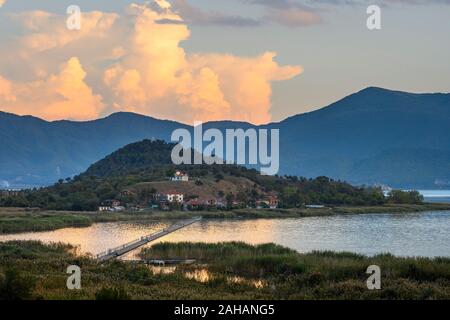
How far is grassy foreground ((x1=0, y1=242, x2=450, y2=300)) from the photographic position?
33844 millimetres

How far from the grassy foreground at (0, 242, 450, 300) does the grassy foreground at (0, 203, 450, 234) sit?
138 feet

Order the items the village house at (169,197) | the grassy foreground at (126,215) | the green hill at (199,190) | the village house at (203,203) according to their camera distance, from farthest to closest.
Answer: the village house at (169,197) < the green hill at (199,190) < the village house at (203,203) < the grassy foreground at (126,215)

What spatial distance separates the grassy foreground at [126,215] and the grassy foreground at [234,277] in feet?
138

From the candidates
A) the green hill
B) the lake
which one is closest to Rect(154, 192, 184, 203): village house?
the green hill

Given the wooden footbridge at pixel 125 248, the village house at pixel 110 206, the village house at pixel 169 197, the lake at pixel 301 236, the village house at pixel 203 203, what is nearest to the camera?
the wooden footbridge at pixel 125 248

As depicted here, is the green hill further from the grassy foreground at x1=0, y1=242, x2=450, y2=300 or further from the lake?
the grassy foreground at x1=0, y1=242, x2=450, y2=300

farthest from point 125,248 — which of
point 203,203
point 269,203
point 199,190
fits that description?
point 199,190

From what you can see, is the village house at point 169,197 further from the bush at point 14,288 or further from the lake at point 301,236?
the bush at point 14,288

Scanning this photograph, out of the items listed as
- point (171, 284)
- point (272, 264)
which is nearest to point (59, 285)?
point (171, 284)

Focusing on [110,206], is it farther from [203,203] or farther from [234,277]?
[234,277]

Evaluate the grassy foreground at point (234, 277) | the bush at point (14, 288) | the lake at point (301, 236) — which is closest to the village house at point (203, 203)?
the lake at point (301, 236)

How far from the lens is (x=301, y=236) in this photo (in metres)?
83.9

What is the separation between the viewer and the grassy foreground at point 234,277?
1332 inches
